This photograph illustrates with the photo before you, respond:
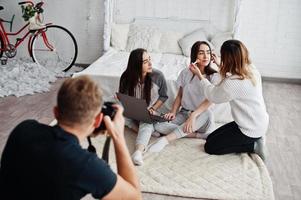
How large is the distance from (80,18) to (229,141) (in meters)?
3.29

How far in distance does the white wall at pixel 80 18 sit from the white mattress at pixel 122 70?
0.60 meters

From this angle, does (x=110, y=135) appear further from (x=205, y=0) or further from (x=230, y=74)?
(x=205, y=0)

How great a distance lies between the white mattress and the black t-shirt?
2365 mm

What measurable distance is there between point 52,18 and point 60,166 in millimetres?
4620

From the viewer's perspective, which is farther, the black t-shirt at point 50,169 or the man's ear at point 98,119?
the man's ear at point 98,119

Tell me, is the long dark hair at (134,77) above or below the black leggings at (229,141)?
above

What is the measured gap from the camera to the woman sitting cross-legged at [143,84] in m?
3.25

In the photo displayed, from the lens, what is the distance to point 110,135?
4.92ft

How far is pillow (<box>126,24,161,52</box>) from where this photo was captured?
17.0ft

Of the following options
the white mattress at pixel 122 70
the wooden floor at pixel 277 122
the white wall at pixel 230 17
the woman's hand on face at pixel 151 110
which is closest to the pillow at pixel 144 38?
the white mattress at pixel 122 70

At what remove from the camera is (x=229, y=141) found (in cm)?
302

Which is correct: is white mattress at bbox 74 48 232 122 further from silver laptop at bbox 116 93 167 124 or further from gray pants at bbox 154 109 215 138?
silver laptop at bbox 116 93 167 124

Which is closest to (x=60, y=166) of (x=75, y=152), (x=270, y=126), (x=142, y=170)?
(x=75, y=152)

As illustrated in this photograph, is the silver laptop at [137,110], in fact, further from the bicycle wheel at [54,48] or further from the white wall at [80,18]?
the white wall at [80,18]
